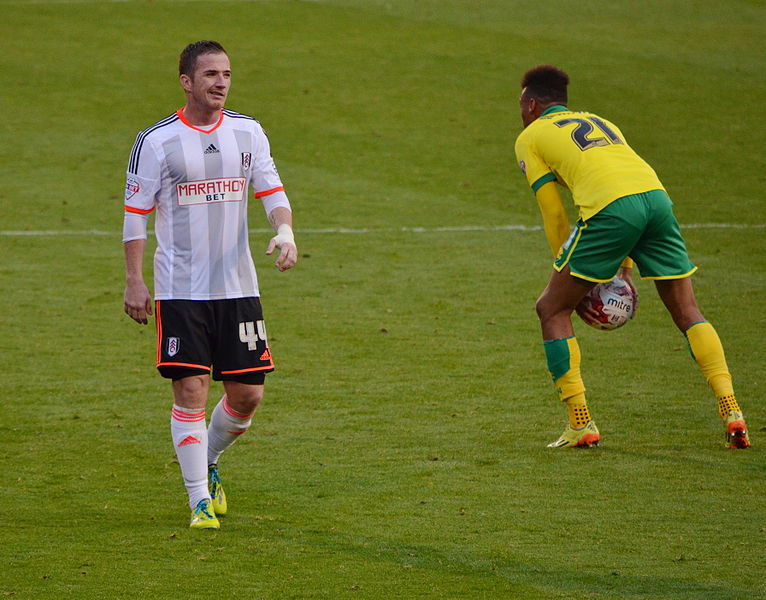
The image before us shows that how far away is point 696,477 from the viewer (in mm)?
6250

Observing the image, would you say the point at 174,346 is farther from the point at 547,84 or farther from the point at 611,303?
the point at 547,84

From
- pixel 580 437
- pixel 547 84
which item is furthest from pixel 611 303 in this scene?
pixel 547 84

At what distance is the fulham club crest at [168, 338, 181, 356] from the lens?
18.1 ft

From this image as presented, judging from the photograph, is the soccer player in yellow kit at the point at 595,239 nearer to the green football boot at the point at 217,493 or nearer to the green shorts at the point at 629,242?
the green shorts at the point at 629,242

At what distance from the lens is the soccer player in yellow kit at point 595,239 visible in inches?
259

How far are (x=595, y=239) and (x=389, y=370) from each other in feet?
8.40

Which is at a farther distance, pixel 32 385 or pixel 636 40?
pixel 636 40

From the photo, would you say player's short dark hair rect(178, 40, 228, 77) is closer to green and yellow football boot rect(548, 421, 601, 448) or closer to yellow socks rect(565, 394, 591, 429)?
yellow socks rect(565, 394, 591, 429)

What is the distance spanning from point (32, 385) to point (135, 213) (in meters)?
3.22

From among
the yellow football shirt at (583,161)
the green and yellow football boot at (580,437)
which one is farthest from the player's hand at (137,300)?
the green and yellow football boot at (580,437)

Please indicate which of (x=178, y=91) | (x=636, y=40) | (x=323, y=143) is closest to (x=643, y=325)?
(x=323, y=143)

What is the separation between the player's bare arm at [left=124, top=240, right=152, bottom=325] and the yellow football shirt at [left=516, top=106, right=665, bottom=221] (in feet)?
7.75

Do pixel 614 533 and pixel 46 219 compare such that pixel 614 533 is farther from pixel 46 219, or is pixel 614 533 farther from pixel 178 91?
pixel 178 91

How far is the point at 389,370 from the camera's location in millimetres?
8750
